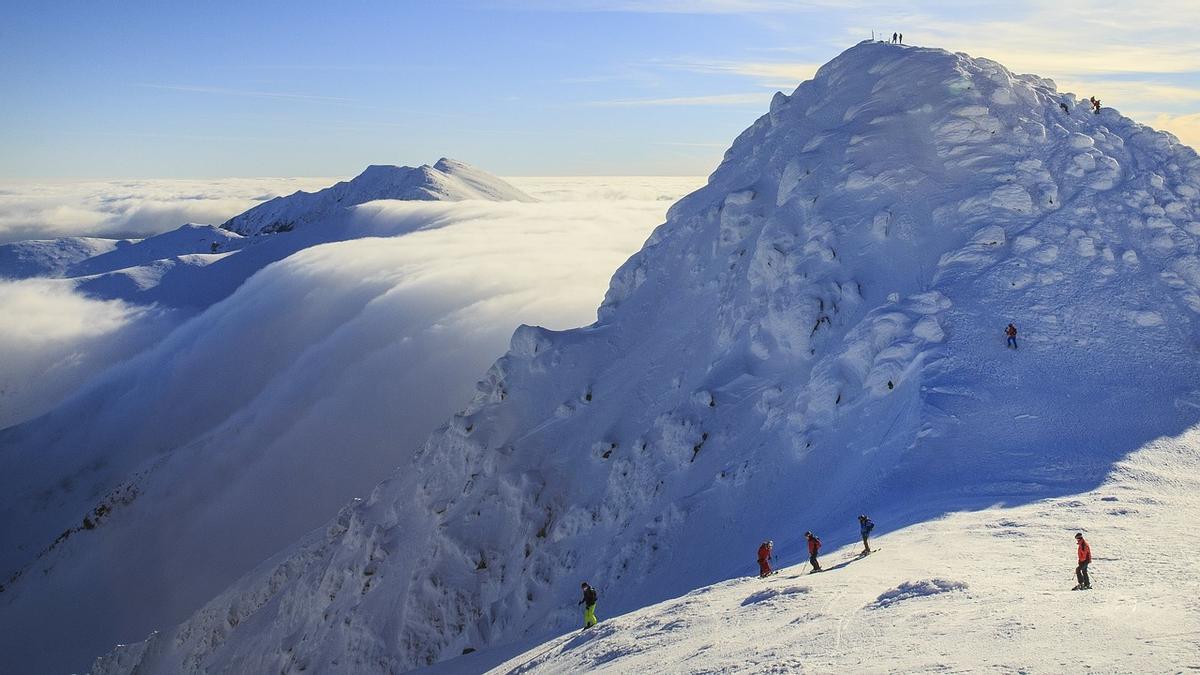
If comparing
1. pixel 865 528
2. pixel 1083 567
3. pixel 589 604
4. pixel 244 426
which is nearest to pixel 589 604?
pixel 589 604

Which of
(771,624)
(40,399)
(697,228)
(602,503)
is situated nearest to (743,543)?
(602,503)

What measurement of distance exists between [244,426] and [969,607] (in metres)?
110

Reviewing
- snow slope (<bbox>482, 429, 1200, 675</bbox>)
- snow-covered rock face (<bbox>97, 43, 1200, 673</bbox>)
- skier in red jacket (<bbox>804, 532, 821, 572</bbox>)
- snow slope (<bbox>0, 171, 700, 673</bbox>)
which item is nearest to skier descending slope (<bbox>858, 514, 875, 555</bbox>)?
snow slope (<bbox>482, 429, 1200, 675</bbox>)

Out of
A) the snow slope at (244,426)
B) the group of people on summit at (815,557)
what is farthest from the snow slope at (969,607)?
the snow slope at (244,426)

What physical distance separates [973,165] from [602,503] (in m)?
22.9

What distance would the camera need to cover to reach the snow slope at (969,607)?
551 inches

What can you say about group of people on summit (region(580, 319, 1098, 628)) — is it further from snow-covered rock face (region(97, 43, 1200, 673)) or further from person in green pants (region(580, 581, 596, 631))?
snow-covered rock face (region(97, 43, 1200, 673))

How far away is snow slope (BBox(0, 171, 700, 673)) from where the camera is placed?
86.3m

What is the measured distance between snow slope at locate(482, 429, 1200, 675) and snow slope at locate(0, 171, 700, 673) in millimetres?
71748

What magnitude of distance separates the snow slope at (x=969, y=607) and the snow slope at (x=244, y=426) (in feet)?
235

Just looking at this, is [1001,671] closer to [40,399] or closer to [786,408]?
[786,408]

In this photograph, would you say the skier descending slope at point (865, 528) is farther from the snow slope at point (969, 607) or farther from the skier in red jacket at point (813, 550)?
the skier in red jacket at point (813, 550)

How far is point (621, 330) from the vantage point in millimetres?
51000

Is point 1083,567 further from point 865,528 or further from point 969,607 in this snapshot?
point 865,528
